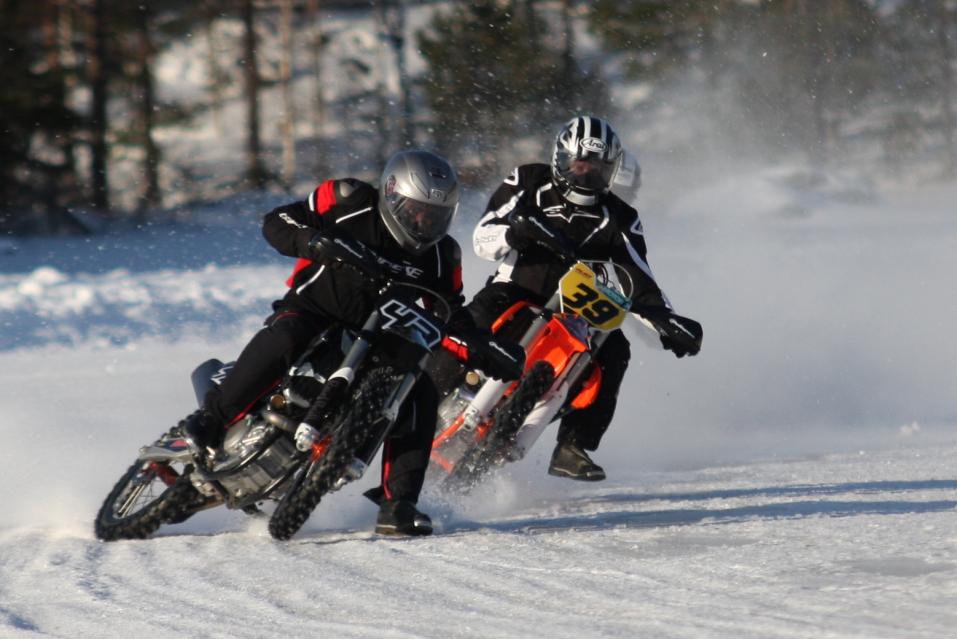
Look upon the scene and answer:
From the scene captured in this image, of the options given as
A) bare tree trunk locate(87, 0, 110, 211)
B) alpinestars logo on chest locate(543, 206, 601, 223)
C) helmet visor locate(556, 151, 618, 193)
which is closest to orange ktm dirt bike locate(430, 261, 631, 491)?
alpinestars logo on chest locate(543, 206, 601, 223)

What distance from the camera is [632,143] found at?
26.7 m

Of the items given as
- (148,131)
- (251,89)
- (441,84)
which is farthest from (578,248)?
(251,89)

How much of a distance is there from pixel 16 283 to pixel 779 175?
17.0m

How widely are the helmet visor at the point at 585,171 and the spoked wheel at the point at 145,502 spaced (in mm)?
2780

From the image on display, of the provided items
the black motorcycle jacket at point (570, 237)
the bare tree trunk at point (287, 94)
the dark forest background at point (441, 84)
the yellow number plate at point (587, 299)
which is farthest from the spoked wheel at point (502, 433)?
the bare tree trunk at point (287, 94)

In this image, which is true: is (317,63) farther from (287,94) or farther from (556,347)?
(556,347)

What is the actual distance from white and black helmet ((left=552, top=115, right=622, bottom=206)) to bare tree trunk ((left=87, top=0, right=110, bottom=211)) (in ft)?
57.9

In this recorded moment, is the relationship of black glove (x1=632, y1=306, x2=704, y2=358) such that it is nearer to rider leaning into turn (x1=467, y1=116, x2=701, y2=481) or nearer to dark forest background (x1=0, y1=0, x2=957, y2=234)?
rider leaning into turn (x1=467, y1=116, x2=701, y2=481)

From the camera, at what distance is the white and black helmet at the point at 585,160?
815 centimetres

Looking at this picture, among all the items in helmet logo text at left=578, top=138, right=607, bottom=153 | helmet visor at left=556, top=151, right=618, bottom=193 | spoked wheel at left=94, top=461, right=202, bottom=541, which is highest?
helmet logo text at left=578, top=138, right=607, bottom=153

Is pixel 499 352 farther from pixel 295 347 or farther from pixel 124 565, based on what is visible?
pixel 124 565

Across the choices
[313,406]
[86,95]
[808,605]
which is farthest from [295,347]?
[86,95]

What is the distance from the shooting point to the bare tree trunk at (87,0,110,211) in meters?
24.6

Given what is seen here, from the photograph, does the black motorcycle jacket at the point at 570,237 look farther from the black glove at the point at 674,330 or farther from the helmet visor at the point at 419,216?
the helmet visor at the point at 419,216
